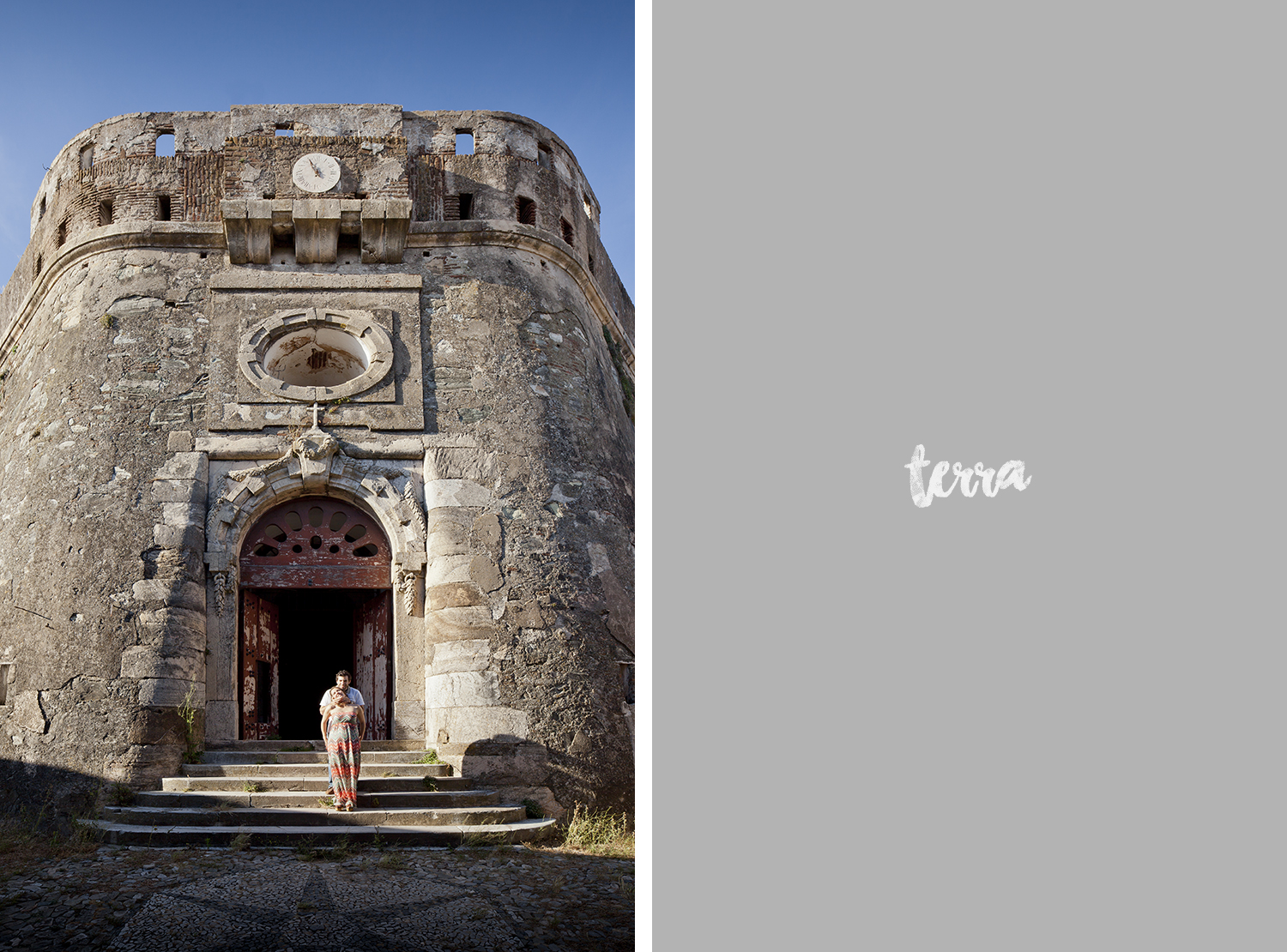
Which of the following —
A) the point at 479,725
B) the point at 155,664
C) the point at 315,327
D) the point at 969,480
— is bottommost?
the point at 479,725

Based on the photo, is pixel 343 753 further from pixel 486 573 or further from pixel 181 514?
pixel 181 514

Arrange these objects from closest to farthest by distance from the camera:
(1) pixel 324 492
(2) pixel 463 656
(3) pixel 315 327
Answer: (2) pixel 463 656, (1) pixel 324 492, (3) pixel 315 327

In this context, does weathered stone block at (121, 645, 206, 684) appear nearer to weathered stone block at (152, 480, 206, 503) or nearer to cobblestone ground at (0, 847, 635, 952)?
weathered stone block at (152, 480, 206, 503)

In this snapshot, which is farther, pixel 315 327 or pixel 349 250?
pixel 349 250

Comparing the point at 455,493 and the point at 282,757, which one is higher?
the point at 455,493

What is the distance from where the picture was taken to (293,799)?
7.84m

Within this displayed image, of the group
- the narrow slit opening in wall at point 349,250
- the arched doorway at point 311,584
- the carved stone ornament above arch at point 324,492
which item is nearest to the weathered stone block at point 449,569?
the carved stone ornament above arch at point 324,492

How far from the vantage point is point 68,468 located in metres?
9.59

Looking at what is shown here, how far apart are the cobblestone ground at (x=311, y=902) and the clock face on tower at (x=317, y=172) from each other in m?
7.24

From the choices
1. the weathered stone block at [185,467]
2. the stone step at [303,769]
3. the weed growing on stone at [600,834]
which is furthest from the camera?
the weathered stone block at [185,467]

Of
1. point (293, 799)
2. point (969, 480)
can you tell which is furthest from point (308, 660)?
point (969, 480)

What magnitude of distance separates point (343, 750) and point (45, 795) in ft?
9.78

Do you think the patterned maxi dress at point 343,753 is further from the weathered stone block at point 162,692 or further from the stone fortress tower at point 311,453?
the weathered stone block at point 162,692

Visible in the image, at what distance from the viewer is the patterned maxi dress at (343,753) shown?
7.70 meters
